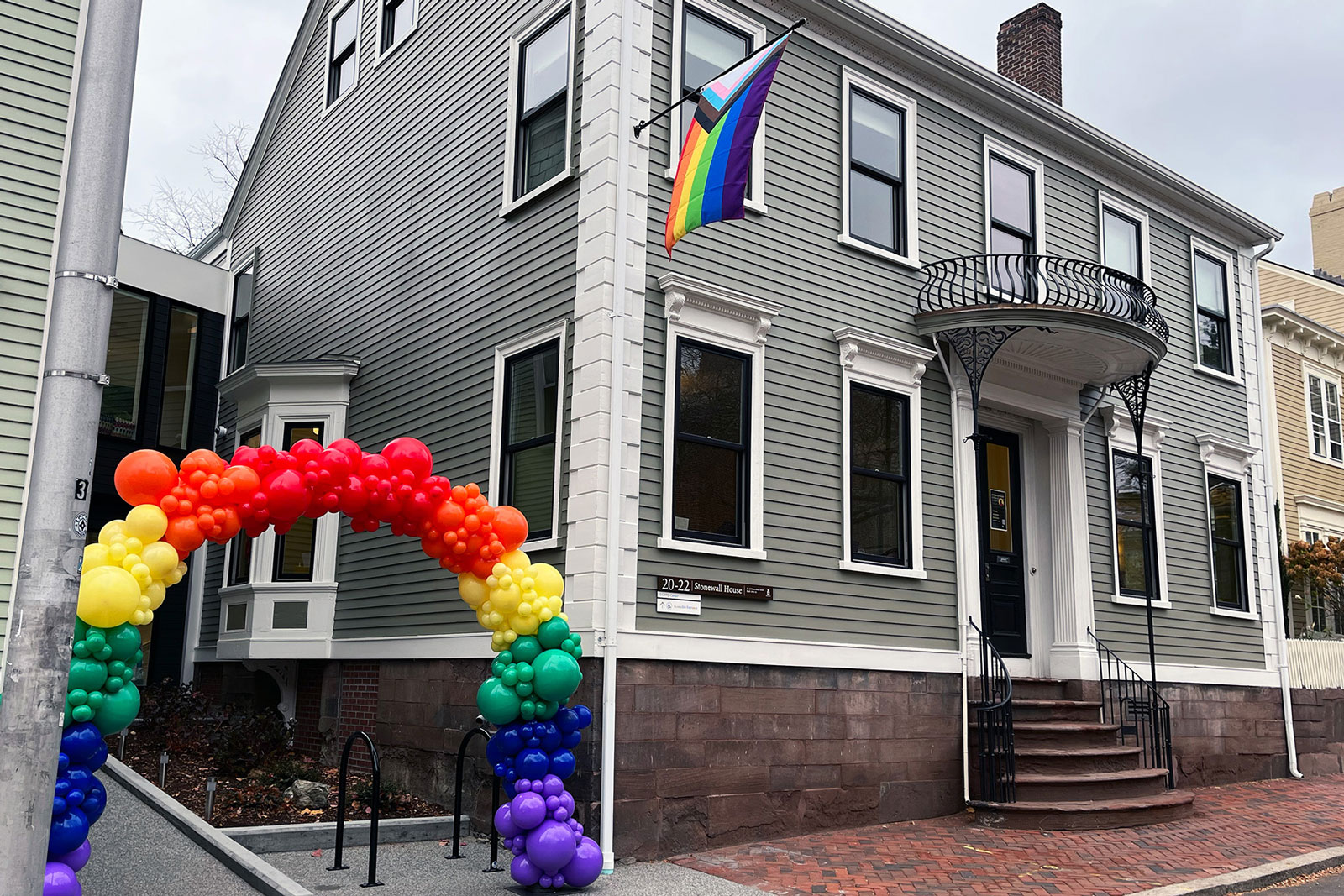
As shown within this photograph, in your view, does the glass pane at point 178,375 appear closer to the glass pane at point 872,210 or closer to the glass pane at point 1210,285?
the glass pane at point 872,210

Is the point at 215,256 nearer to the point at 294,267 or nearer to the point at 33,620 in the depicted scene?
the point at 294,267

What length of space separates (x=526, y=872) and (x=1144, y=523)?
9.03 metres

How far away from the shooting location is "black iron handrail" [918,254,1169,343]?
1213cm

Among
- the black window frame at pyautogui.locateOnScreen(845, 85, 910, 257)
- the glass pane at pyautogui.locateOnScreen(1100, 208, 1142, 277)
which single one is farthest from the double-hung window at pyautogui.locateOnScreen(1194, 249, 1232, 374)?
the black window frame at pyautogui.locateOnScreen(845, 85, 910, 257)

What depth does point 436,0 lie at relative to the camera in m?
13.3

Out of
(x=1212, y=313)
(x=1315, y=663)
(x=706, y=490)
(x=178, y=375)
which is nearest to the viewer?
(x=706, y=490)

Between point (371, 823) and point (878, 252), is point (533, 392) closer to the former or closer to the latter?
point (878, 252)

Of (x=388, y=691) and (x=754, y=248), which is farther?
(x=388, y=691)

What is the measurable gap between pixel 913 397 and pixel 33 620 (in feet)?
29.9

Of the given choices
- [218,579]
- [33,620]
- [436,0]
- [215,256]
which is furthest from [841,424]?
[215,256]

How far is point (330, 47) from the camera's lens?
52.2ft

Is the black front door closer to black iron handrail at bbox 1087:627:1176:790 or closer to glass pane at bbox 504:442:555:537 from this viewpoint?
black iron handrail at bbox 1087:627:1176:790

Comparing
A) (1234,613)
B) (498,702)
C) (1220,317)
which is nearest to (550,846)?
(498,702)

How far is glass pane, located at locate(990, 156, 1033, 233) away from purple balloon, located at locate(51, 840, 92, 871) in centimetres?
1123
